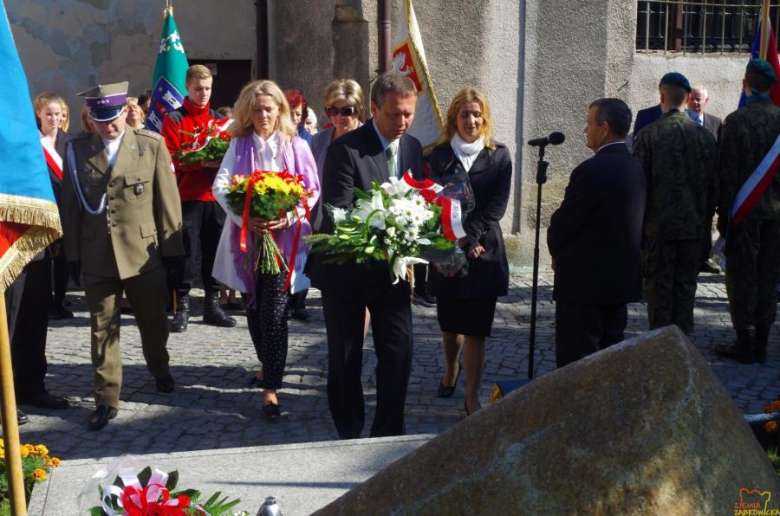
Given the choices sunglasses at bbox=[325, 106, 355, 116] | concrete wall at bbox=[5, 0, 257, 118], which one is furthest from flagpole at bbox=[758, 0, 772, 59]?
concrete wall at bbox=[5, 0, 257, 118]

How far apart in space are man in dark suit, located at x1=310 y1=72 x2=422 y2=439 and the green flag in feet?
15.3

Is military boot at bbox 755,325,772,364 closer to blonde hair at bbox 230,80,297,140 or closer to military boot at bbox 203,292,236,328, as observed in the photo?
→ blonde hair at bbox 230,80,297,140

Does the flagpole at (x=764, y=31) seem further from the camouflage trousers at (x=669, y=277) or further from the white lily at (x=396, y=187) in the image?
the white lily at (x=396, y=187)

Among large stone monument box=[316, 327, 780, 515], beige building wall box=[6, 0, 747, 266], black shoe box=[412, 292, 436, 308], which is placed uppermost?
beige building wall box=[6, 0, 747, 266]

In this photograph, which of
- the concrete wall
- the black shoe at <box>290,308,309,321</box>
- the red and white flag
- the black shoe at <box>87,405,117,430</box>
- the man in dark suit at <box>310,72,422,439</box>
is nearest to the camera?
the man in dark suit at <box>310,72,422,439</box>

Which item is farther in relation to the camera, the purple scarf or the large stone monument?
the purple scarf

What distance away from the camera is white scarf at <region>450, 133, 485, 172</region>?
6.12 metres

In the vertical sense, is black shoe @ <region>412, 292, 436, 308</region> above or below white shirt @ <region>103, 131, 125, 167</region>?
below

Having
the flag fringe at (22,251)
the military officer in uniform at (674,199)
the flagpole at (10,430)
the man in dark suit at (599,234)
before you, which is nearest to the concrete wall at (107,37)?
the military officer in uniform at (674,199)

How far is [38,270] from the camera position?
6395 mm

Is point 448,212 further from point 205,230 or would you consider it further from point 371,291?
point 205,230

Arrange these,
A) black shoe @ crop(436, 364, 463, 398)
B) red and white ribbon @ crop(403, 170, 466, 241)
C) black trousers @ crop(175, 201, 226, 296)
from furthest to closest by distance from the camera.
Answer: black trousers @ crop(175, 201, 226, 296), black shoe @ crop(436, 364, 463, 398), red and white ribbon @ crop(403, 170, 466, 241)

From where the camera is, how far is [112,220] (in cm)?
627

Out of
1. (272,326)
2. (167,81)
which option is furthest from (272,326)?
(167,81)
